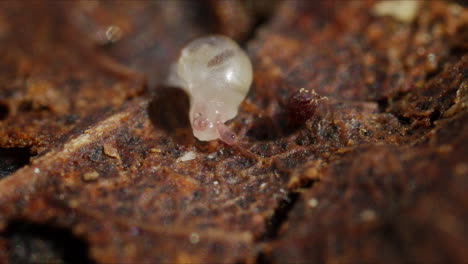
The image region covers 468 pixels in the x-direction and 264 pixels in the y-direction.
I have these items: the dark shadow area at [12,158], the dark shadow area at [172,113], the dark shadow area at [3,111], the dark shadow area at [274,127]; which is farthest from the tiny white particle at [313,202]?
the dark shadow area at [3,111]

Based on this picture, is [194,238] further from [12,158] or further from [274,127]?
[12,158]

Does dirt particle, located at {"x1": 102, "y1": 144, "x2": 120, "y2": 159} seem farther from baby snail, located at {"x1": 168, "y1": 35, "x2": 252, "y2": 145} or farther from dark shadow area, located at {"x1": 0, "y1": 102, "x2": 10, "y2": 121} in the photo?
dark shadow area, located at {"x1": 0, "y1": 102, "x2": 10, "y2": 121}

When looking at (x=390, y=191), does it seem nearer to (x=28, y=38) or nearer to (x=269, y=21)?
(x=269, y=21)

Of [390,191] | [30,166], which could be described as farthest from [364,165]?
[30,166]

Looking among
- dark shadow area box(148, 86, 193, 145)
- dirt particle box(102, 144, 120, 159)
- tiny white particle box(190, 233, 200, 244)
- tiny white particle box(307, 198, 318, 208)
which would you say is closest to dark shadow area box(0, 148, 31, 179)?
dirt particle box(102, 144, 120, 159)

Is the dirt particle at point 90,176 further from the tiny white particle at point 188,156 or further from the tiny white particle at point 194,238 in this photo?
the tiny white particle at point 194,238

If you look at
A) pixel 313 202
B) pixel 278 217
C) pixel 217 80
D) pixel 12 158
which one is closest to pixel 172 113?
pixel 217 80
